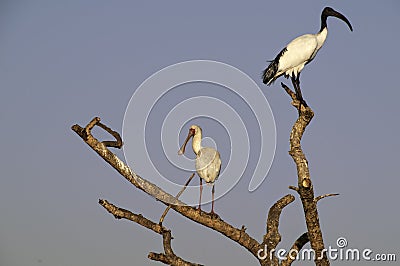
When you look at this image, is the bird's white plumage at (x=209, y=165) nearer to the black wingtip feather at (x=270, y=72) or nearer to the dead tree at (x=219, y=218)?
the black wingtip feather at (x=270, y=72)

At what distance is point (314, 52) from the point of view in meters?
13.4

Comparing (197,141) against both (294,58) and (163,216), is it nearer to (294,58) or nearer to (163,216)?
(294,58)

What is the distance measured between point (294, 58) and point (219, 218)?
13.1 ft

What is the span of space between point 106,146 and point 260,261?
9.31 ft

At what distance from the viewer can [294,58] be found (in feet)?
42.6

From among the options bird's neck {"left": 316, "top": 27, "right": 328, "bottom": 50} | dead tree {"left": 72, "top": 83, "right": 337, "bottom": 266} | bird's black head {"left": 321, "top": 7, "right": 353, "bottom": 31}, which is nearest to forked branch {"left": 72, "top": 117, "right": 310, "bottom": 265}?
dead tree {"left": 72, "top": 83, "right": 337, "bottom": 266}

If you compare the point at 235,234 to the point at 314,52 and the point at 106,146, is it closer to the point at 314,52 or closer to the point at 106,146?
the point at 106,146

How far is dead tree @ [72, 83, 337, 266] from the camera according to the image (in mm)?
9672

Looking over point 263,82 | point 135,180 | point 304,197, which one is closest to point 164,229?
point 135,180

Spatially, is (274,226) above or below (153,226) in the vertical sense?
above

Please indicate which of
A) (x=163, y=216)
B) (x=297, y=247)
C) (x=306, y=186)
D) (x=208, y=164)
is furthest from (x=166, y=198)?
(x=208, y=164)

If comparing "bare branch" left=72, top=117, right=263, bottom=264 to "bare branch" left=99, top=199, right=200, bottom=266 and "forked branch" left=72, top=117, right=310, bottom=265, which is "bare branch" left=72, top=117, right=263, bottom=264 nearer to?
"forked branch" left=72, top=117, right=310, bottom=265

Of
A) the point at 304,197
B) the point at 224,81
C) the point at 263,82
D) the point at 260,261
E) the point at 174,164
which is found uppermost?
the point at 263,82

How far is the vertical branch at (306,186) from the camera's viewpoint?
9578 millimetres
